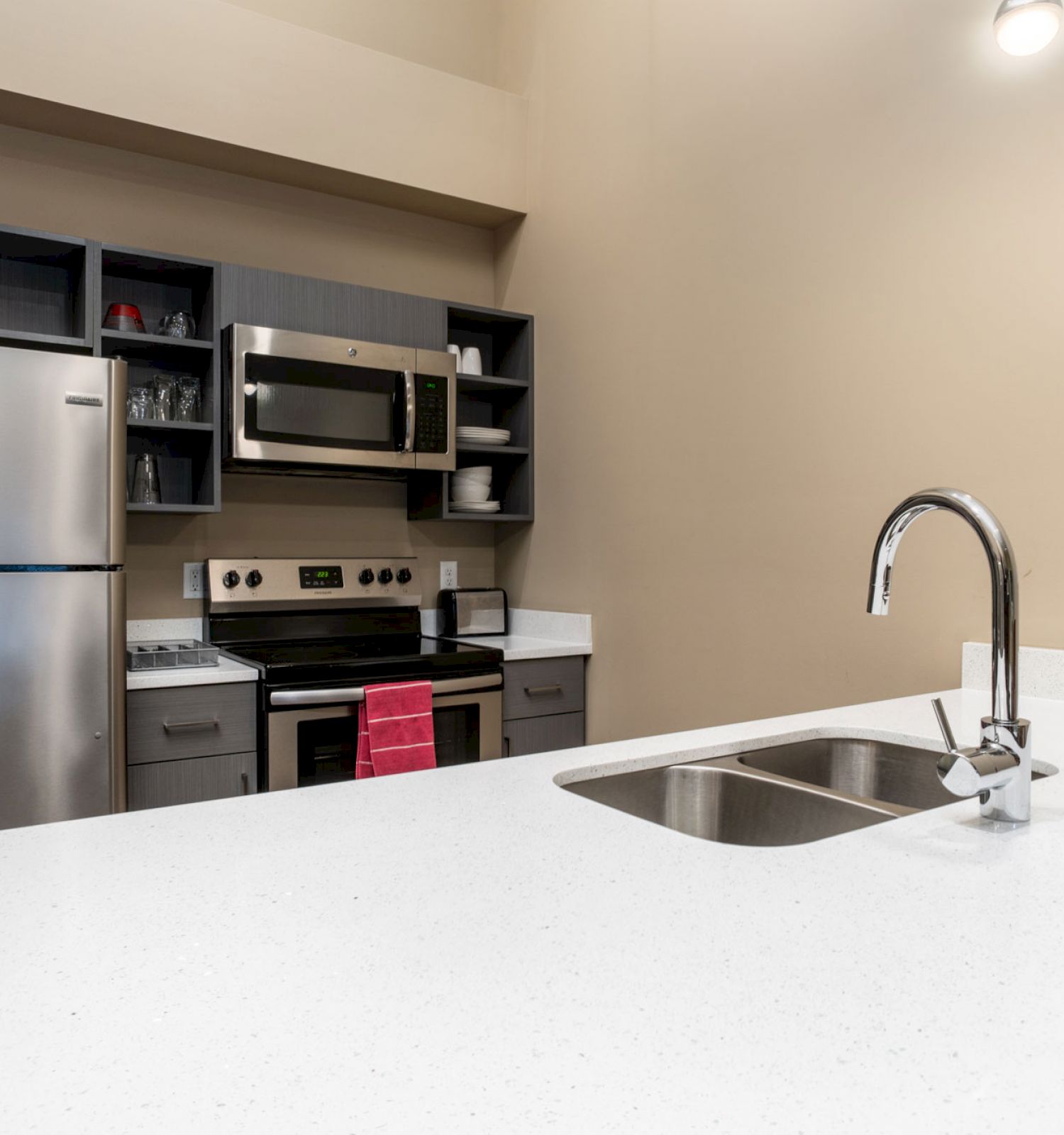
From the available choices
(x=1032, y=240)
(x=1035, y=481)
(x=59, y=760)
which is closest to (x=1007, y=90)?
(x=1032, y=240)

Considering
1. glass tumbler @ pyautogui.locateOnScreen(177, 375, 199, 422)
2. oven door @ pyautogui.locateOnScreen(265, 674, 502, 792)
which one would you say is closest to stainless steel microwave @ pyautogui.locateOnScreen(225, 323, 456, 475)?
glass tumbler @ pyautogui.locateOnScreen(177, 375, 199, 422)

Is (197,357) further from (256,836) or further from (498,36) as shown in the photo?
(256,836)

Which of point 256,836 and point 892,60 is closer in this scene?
point 256,836

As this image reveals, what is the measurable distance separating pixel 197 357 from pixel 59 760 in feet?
4.13

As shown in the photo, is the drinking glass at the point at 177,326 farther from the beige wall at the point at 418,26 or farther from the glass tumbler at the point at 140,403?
the beige wall at the point at 418,26

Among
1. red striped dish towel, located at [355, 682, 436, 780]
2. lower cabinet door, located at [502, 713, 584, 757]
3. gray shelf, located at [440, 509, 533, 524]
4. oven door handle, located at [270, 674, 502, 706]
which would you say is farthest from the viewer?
gray shelf, located at [440, 509, 533, 524]

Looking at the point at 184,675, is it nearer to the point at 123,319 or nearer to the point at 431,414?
the point at 123,319

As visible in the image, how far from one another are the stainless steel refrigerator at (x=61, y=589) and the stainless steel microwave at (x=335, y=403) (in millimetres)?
503

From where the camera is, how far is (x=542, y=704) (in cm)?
293

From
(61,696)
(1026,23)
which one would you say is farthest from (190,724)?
(1026,23)

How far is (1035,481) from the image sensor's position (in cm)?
182

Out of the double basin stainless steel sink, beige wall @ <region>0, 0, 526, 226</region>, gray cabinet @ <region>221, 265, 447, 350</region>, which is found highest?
beige wall @ <region>0, 0, 526, 226</region>

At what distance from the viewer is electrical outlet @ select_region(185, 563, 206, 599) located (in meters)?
2.86

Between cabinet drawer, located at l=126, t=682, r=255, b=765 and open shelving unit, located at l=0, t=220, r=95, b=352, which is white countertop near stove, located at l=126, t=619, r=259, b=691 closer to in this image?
cabinet drawer, located at l=126, t=682, r=255, b=765
